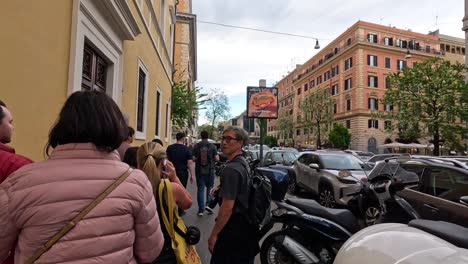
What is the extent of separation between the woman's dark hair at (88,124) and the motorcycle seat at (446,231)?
186 cm

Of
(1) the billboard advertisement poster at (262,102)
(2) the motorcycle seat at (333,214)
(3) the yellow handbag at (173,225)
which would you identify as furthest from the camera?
(1) the billboard advertisement poster at (262,102)

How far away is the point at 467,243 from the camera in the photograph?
1719 mm

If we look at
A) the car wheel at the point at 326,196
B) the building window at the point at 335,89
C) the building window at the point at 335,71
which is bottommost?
the car wheel at the point at 326,196

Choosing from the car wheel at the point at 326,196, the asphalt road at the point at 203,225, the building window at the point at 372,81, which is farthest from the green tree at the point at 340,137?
the asphalt road at the point at 203,225

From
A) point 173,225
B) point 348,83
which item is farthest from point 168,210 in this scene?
point 348,83

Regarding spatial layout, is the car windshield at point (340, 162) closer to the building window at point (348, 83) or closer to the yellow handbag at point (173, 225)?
the yellow handbag at point (173, 225)

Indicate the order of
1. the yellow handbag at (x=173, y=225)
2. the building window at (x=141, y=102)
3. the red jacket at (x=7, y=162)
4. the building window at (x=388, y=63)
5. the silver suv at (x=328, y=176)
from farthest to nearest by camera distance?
the building window at (x=388, y=63), the building window at (x=141, y=102), the silver suv at (x=328, y=176), the yellow handbag at (x=173, y=225), the red jacket at (x=7, y=162)

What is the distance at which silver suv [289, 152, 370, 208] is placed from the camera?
327 inches

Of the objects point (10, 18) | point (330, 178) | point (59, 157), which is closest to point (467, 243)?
point (59, 157)

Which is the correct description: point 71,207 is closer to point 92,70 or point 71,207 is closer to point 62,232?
point 62,232

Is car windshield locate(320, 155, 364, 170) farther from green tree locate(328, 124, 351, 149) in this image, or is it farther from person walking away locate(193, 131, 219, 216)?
green tree locate(328, 124, 351, 149)

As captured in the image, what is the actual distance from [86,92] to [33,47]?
89.6 inches

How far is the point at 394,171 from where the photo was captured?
18.8 ft

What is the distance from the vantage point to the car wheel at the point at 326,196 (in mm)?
8555
